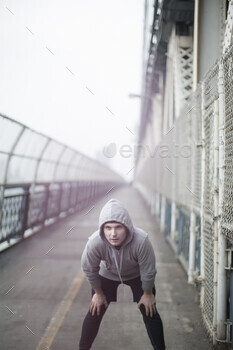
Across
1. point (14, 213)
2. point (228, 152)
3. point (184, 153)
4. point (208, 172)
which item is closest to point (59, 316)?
point (208, 172)

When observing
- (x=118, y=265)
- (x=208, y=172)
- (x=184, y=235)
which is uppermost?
(x=208, y=172)

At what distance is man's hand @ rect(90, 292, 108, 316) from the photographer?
2426 mm

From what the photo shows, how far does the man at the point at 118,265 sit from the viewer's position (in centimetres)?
225

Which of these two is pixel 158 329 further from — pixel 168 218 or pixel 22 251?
pixel 168 218

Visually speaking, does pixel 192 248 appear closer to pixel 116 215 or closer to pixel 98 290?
pixel 98 290

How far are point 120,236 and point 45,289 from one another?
2505 mm

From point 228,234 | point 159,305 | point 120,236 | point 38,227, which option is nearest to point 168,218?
point 38,227

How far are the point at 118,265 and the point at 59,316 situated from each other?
1.46 metres

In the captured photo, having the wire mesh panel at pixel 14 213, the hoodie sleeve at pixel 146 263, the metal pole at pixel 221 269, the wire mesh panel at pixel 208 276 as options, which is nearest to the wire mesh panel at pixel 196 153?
the wire mesh panel at pixel 208 276

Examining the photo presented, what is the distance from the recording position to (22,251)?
6055 mm

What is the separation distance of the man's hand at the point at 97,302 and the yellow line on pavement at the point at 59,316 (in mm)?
715

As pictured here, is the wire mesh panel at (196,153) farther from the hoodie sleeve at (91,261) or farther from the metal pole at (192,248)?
the hoodie sleeve at (91,261)

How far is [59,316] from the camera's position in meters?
3.38

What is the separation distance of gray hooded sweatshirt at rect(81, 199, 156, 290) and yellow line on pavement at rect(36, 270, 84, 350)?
3.12 ft
